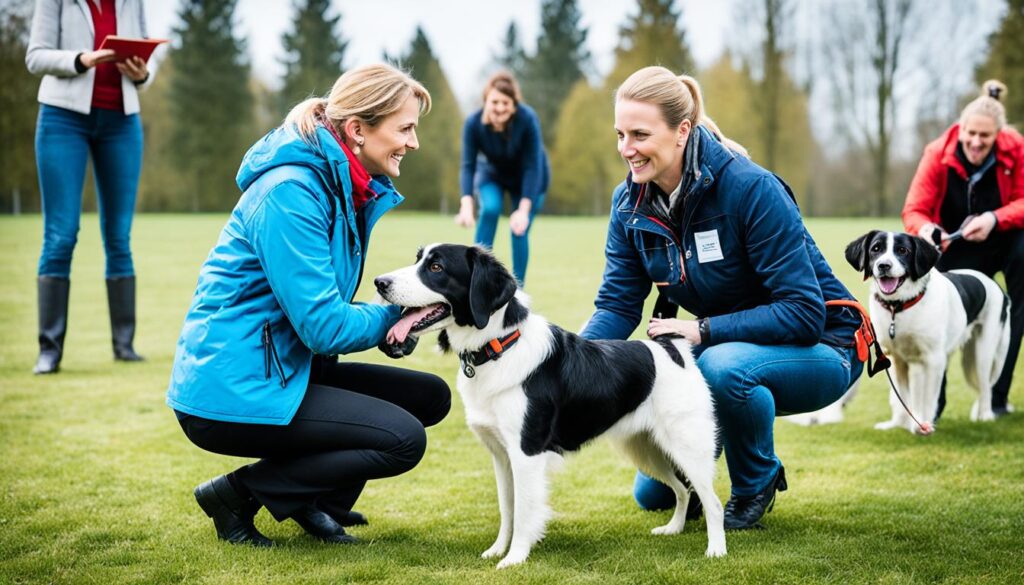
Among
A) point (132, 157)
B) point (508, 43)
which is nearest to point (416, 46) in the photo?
point (508, 43)

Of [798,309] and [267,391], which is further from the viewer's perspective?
[798,309]

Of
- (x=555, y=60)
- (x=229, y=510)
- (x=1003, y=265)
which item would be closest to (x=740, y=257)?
(x=229, y=510)

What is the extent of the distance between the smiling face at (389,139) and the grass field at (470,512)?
1.41m

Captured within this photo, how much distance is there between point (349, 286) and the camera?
325 cm

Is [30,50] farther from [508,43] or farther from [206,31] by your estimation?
[508,43]

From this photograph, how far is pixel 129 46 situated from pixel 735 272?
405cm

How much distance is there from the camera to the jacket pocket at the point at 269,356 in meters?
2.94

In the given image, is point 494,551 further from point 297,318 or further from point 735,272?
point 735,272

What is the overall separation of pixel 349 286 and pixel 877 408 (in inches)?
164

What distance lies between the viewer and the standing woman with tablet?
5.65m

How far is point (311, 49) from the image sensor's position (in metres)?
48.8

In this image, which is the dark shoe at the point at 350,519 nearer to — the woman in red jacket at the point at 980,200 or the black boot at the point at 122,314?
the black boot at the point at 122,314

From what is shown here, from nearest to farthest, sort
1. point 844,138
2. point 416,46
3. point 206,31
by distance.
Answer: point 844,138, point 206,31, point 416,46

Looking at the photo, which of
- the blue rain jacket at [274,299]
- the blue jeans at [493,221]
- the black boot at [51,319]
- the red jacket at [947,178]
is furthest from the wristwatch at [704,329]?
the black boot at [51,319]
